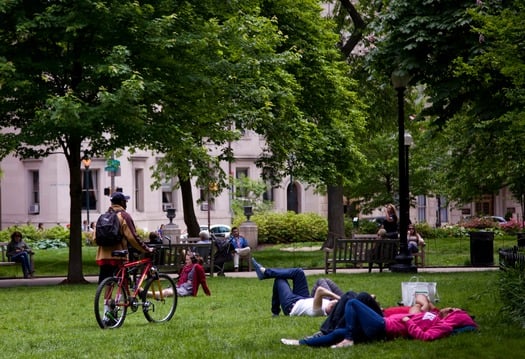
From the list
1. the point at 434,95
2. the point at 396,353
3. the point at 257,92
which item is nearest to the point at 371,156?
the point at 257,92

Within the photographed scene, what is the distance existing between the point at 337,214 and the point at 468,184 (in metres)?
14.2

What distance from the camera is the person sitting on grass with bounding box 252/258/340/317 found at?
13.7 metres

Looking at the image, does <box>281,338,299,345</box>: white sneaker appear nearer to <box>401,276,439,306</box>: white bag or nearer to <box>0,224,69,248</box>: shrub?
<box>401,276,439,306</box>: white bag

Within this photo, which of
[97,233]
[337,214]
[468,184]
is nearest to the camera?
[97,233]

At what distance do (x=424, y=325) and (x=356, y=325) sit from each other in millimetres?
803

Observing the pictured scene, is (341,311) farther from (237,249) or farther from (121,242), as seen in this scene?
(237,249)

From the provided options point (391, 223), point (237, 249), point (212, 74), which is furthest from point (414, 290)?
point (237, 249)

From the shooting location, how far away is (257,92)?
2669 centimetres

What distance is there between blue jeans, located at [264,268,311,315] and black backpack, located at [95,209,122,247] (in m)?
2.13

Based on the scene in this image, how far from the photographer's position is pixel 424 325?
445 inches

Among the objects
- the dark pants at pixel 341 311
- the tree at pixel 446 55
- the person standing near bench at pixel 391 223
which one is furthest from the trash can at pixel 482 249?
the dark pants at pixel 341 311

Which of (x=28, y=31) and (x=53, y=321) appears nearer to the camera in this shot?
(x=53, y=321)

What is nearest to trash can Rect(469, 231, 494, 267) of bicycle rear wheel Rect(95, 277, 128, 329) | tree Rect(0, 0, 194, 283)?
tree Rect(0, 0, 194, 283)

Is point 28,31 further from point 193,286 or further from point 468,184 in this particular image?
point 468,184
